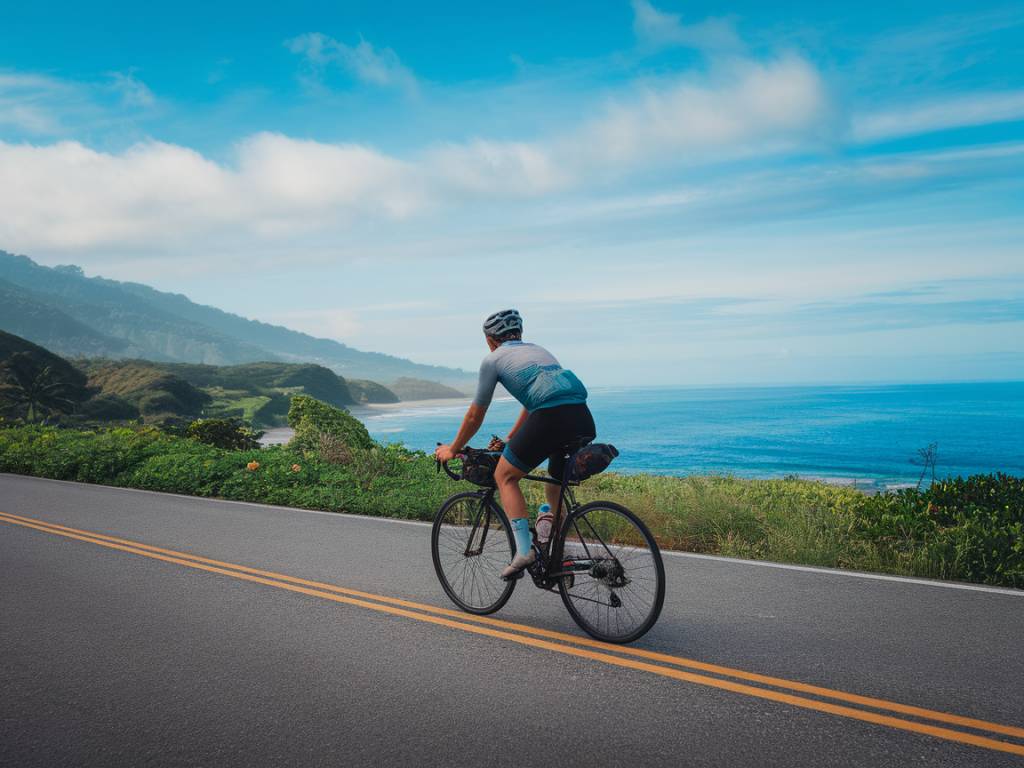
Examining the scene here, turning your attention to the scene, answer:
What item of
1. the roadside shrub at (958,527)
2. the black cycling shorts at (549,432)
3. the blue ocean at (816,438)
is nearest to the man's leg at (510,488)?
the black cycling shorts at (549,432)

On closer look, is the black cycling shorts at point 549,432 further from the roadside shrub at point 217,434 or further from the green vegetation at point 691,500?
the roadside shrub at point 217,434

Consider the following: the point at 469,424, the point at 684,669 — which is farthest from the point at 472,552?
the point at 684,669

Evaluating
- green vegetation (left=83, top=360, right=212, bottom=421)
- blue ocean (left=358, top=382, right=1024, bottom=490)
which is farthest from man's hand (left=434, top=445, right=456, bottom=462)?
green vegetation (left=83, top=360, right=212, bottom=421)

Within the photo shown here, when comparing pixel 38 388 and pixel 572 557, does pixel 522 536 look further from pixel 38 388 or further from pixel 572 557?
pixel 38 388

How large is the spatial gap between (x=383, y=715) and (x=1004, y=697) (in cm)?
336

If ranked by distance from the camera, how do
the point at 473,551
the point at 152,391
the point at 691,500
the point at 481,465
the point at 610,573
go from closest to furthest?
the point at 610,573, the point at 481,465, the point at 473,551, the point at 691,500, the point at 152,391

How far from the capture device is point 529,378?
17.4 feet

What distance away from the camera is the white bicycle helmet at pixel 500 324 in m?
5.59

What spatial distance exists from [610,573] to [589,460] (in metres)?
0.75

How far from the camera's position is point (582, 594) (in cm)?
543

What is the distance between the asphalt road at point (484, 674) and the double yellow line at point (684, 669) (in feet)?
0.06

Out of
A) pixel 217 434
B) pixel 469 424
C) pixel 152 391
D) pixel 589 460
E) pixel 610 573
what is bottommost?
pixel 217 434

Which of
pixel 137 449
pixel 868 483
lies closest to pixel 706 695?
pixel 137 449

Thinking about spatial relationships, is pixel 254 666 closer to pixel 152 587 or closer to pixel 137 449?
pixel 152 587
